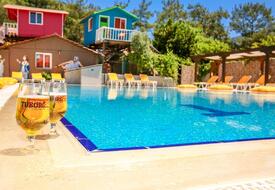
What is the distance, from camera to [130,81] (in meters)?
20.3

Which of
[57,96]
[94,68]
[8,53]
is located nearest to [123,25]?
[94,68]

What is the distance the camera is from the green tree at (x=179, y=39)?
24.7m

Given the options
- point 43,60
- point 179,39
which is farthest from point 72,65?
point 179,39

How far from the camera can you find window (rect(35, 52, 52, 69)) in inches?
857

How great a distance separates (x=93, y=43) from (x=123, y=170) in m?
23.0

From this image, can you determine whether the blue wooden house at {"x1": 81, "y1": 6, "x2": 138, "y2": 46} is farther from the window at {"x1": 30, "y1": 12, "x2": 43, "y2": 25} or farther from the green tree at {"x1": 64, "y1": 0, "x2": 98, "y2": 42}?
the green tree at {"x1": 64, "y1": 0, "x2": 98, "y2": 42}

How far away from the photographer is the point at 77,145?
3092mm

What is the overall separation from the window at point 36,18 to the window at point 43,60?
10.9ft

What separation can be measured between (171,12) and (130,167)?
4580 centimetres

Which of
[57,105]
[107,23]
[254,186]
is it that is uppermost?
[107,23]

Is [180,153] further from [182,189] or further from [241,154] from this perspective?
[182,189]

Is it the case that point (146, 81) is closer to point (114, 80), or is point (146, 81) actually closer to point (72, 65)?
point (114, 80)

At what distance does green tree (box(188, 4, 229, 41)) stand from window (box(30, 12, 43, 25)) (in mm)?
25673

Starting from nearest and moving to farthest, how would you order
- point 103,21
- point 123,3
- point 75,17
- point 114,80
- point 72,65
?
point 114,80 → point 72,65 → point 103,21 → point 75,17 → point 123,3
